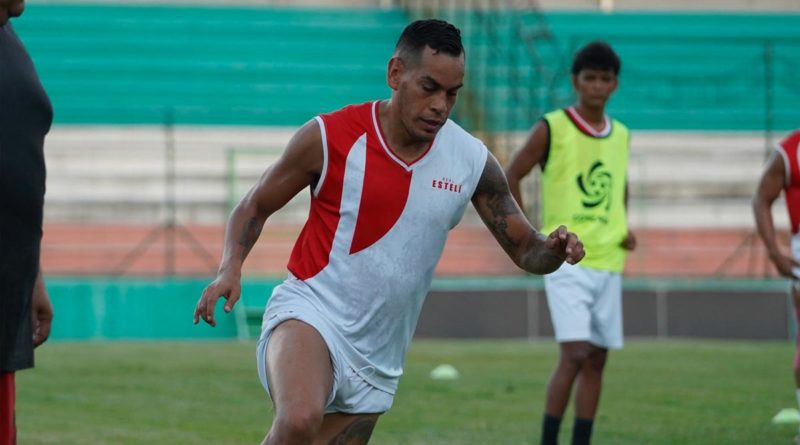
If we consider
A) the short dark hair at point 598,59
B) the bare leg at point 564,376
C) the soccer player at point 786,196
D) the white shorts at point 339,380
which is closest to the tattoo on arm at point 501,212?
the white shorts at point 339,380

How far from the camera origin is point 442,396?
1252 cm

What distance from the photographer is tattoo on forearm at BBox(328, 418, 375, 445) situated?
19.5ft

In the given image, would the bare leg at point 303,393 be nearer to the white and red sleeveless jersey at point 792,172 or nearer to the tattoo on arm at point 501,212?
the tattoo on arm at point 501,212

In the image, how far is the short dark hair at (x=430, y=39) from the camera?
591 cm

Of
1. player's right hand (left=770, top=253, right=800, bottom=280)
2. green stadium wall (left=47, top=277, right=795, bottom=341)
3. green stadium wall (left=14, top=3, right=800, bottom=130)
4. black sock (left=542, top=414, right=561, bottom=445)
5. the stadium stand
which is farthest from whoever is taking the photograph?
green stadium wall (left=14, top=3, right=800, bottom=130)

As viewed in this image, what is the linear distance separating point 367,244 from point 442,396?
6694 millimetres

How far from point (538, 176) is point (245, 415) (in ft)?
36.6

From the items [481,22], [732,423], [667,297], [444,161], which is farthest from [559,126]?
[481,22]

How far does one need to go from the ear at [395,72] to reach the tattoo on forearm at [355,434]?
1244 mm

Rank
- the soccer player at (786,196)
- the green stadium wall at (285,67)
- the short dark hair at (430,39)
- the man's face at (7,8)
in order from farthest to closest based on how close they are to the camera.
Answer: the green stadium wall at (285,67)
the soccer player at (786,196)
the short dark hair at (430,39)
the man's face at (7,8)

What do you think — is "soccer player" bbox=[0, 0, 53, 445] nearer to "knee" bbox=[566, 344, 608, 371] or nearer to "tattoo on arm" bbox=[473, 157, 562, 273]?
"tattoo on arm" bbox=[473, 157, 562, 273]

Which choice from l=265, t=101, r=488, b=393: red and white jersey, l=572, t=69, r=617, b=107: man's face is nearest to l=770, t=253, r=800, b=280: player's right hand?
l=572, t=69, r=617, b=107: man's face

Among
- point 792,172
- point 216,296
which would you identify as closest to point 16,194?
point 216,296

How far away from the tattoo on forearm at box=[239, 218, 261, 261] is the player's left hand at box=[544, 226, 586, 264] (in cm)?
108
